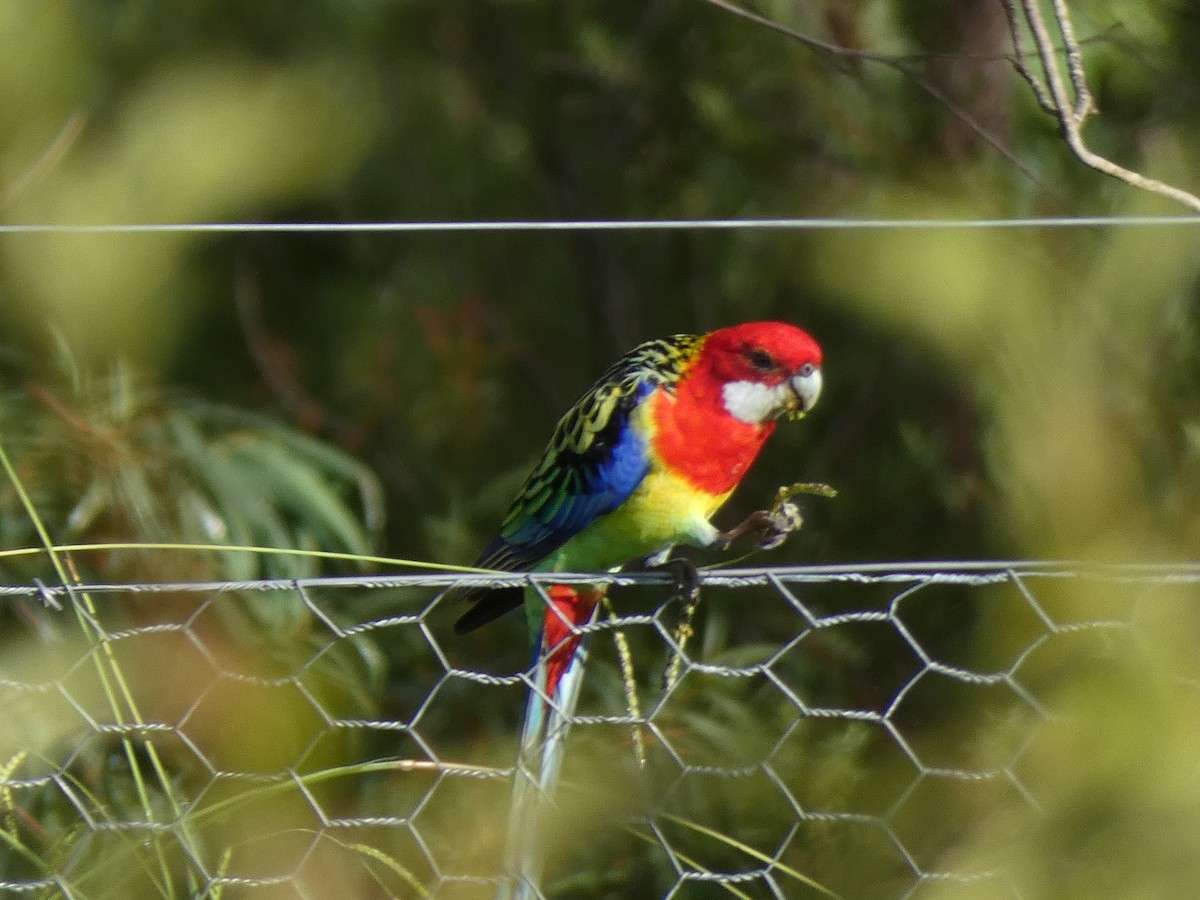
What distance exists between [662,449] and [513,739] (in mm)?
647

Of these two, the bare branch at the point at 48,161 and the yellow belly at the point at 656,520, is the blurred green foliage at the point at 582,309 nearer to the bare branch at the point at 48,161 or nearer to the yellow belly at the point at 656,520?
the bare branch at the point at 48,161

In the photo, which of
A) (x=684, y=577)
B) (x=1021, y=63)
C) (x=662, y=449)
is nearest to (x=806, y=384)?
(x=662, y=449)

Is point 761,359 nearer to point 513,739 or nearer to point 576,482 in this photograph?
point 576,482

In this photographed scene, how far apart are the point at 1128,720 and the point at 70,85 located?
2.14 meters

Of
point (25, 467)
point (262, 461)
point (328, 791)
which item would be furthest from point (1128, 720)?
point (25, 467)

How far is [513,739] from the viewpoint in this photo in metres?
1.91

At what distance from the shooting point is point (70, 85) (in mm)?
2439

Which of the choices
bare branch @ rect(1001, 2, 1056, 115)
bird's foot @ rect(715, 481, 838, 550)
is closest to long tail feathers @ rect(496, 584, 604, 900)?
bird's foot @ rect(715, 481, 838, 550)

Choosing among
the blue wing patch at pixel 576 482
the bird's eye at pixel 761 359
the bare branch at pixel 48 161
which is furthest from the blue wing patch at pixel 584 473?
the bare branch at pixel 48 161

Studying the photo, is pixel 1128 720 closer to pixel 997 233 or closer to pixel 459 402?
pixel 997 233

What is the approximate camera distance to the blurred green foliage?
1.16m

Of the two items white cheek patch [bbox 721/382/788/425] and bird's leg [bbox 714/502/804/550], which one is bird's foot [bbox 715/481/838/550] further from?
white cheek patch [bbox 721/382/788/425]

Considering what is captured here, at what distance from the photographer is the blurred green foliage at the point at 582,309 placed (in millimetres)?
1164

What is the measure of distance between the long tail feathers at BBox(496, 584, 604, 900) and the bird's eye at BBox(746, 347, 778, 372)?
27 centimetres
